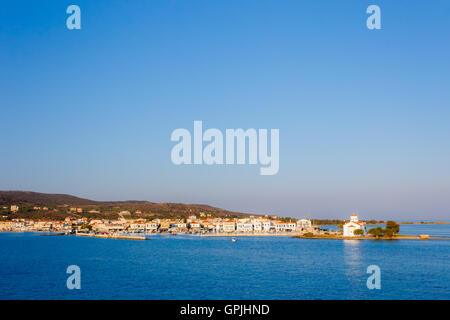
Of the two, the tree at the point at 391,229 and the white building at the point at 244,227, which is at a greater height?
the tree at the point at 391,229

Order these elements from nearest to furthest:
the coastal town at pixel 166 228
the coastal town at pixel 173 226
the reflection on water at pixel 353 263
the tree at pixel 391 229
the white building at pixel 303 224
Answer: the reflection on water at pixel 353 263
the tree at pixel 391 229
the coastal town at pixel 166 228
the coastal town at pixel 173 226
the white building at pixel 303 224

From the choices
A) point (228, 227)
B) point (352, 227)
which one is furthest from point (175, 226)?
point (352, 227)

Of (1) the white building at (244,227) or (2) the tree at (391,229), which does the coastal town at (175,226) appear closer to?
(1) the white building at (244,227)

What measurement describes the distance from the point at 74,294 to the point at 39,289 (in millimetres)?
3774

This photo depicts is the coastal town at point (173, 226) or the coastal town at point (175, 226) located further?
the coastal town at point (173, 226)

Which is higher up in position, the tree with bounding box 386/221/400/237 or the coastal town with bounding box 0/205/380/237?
the tree with bounding box 386/221/400/237

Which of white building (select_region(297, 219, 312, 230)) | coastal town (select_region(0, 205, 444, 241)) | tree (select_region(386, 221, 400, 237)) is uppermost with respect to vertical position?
tree (select_region(386, 221, 400, 237))

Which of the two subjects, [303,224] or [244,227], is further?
[303,224]

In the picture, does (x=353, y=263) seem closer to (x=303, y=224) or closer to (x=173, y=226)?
(x=303, y=224)

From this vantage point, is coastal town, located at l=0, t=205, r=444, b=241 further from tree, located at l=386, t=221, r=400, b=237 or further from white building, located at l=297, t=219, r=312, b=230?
tree, located at l=386, t=221, r=400, b=237

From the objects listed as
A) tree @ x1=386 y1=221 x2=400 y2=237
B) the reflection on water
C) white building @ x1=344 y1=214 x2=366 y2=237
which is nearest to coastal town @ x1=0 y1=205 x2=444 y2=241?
white building @ x1=344 y1=214 x2=366 y2=237

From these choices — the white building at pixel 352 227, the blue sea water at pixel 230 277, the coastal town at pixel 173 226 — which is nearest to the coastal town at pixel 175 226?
the coastal town at pixel 173 226

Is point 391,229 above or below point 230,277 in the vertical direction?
below

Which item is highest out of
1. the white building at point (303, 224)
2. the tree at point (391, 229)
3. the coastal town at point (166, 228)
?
the tree at point (391, 229)
